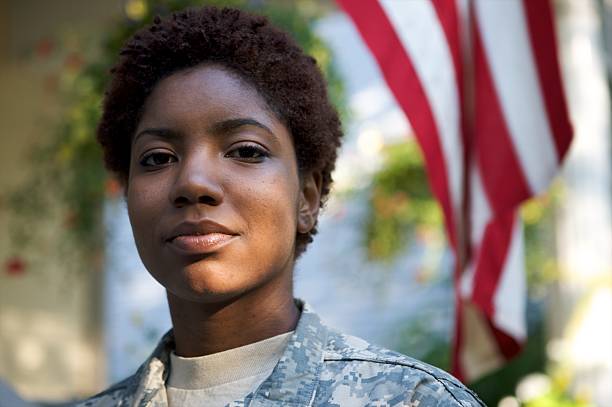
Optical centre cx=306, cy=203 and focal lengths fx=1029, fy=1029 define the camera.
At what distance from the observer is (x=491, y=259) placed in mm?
2812

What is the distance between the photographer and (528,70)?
2.92m

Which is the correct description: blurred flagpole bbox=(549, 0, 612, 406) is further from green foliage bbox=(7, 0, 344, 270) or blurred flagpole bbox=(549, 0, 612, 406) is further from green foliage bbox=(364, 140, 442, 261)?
green foliage bbox=(7, 0, 344, 270)

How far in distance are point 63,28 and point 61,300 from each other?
146 centimetres

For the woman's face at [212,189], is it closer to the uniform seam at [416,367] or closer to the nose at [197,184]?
the nose at [197,184]

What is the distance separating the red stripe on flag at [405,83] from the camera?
Answer: 2.37 meters

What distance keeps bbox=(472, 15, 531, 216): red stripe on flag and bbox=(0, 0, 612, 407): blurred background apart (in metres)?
0.85

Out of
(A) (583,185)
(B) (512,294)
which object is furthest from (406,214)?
(B) (512,294)

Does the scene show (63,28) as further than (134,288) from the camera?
No

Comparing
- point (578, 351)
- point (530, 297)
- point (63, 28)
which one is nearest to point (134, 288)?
point (63, 28)

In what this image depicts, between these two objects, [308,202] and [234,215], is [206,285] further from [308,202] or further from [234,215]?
[308,202]

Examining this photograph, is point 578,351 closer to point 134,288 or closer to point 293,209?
point 293,209

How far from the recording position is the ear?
1.62 metres

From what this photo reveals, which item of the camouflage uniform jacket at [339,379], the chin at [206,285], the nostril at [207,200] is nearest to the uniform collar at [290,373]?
the camouflage uniform jacket at [339,379]

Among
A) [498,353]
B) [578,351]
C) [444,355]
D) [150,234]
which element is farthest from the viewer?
[444,355]
